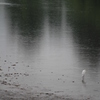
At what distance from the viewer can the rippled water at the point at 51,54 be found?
22.8 m

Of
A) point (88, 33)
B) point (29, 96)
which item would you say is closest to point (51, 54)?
point (88, 33)

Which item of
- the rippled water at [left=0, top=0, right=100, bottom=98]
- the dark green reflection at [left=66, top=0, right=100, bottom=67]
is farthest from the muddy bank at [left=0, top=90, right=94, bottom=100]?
the dark green reflection at [left=66, top=0, right=100, bottom=67]

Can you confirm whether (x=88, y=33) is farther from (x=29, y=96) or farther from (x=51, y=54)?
(x=29, y=96)

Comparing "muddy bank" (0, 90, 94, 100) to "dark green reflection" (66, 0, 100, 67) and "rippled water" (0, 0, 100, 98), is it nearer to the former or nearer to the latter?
"rippled water" (0, 0, 100, 98)

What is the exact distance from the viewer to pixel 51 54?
3209cm

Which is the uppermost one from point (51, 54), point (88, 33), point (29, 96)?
point (88, 33)

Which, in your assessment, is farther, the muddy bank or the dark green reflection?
the dark green reflection

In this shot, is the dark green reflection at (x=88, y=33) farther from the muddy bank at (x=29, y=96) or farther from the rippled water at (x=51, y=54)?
the muddy bank at (x=29, y=96)

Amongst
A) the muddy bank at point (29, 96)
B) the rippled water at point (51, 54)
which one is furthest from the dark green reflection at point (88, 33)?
the muddy bank at point (29, 96)

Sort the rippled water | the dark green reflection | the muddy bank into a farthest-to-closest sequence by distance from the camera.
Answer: the dark green reflection < the rippled water < the muddy bank

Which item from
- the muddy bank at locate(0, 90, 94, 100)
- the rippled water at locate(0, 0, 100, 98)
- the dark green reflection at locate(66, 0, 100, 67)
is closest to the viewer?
the muddy bank at locate(0, 90, 94, 100)

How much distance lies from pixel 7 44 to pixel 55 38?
595cm

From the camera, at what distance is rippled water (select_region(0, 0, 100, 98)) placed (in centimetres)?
2280

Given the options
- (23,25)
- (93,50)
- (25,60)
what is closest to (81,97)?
(25,60)
